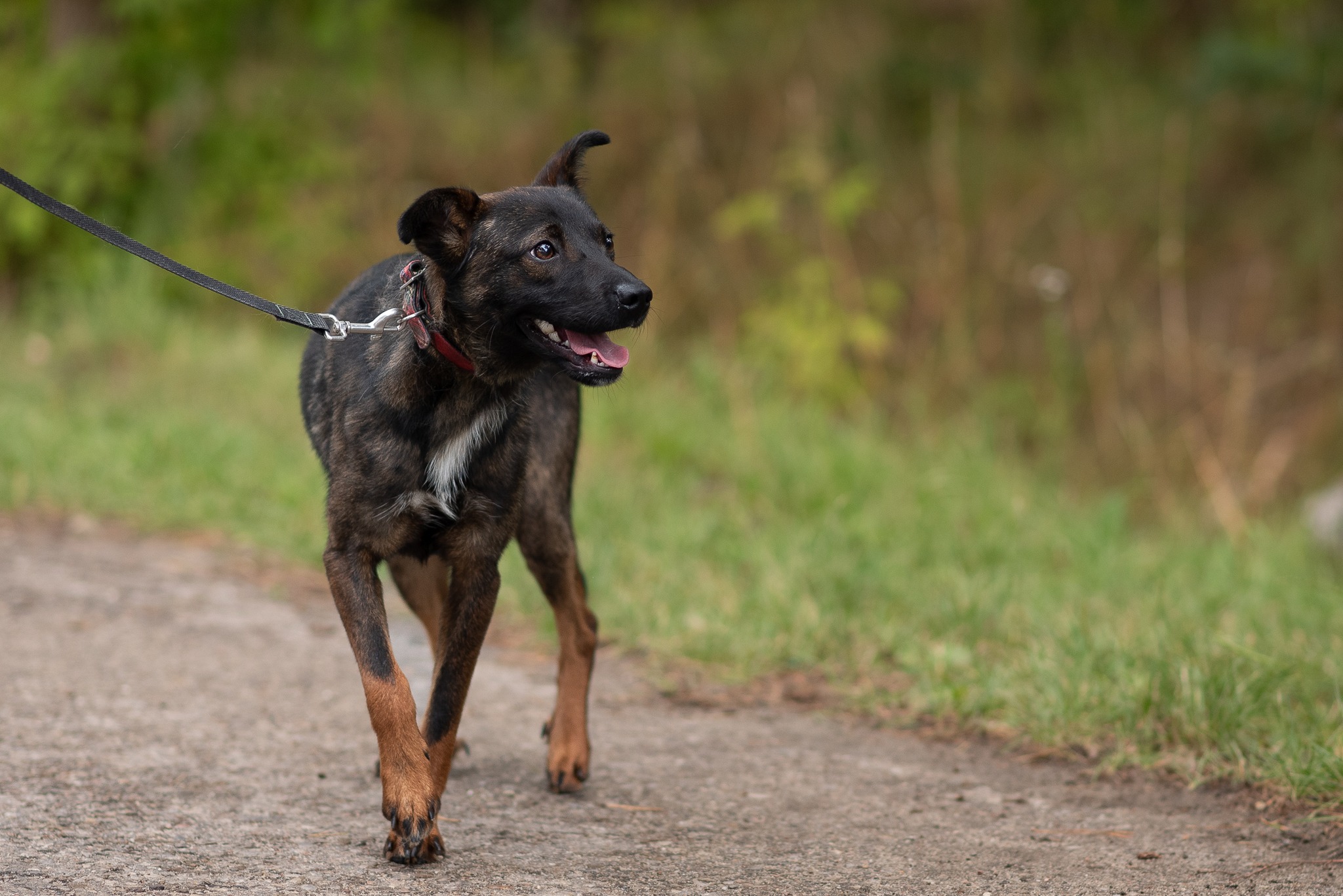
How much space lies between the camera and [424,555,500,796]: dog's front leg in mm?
3580

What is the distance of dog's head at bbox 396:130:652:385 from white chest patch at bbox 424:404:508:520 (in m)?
0.16

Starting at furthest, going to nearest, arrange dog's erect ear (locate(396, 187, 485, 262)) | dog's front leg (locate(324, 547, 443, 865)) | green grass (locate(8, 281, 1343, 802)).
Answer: green grass (locate(8, 281, 1343, 802)), dog's erect ear (locate(396, 187, 485, 262)), dog's front leg (locate(324, 547, 443, 865))

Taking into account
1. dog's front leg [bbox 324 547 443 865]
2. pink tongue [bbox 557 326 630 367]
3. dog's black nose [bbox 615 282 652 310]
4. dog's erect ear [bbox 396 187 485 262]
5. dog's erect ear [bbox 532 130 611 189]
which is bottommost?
dog's front leg [bbox 324 547 443 865]

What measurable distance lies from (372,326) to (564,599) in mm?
1109

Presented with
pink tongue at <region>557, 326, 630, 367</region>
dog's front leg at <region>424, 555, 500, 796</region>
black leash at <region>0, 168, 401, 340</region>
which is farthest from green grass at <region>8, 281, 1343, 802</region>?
black leash at <region>0, 168, 401, 340</region>

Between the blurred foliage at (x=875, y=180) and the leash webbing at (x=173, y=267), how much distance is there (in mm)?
5364

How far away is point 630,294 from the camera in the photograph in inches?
140

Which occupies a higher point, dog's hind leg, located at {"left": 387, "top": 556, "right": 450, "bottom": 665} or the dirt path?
dog's hind leg, located at {"left": 387, "top": 556, "right": 450, "bottom": 665}

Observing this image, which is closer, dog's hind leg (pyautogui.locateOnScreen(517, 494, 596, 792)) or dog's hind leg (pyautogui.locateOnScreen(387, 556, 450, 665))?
dog's hind leg (pyautogui.locateOnScreen(517, 494, 596, 792))

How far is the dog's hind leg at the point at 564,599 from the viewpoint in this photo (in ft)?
13.7

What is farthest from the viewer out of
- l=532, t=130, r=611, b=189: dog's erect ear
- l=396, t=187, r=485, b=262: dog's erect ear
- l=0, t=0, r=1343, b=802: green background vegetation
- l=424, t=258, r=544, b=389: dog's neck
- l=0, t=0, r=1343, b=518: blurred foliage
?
l=0, t=0, r=1343, b=518: blurred foliage

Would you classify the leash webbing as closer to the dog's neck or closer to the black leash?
the black leash

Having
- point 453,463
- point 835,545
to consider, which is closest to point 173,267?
point 453,463

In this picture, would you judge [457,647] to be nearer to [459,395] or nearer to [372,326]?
[459,395]
